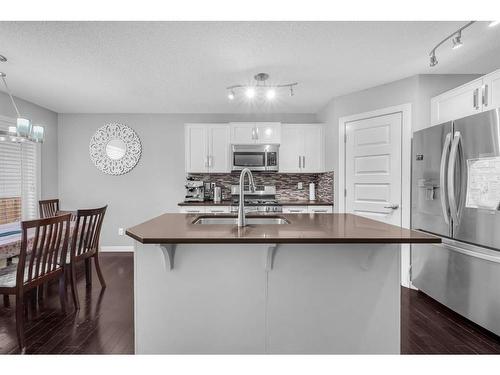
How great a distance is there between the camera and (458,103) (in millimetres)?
2555

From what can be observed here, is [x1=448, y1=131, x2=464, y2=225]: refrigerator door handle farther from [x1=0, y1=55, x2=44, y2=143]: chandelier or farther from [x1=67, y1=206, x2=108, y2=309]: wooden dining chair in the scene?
[x1=0, y1=55, x2=44, y2=143]: chandelier

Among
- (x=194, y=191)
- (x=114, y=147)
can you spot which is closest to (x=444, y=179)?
(x=194, y=191)

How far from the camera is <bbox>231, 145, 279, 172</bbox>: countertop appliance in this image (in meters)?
4.22

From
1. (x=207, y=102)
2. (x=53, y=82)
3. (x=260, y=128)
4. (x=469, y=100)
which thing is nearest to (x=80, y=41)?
(x=53, y=82)

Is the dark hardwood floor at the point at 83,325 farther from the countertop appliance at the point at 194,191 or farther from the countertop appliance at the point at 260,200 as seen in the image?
the countertop appliance at the point at 260,200

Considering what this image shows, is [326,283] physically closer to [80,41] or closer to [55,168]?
[80,41]

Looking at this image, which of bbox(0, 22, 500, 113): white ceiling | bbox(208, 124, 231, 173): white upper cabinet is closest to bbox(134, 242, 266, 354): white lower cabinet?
bbox(0, 22, 500, 113): white ceiling

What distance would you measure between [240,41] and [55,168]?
4034 mm

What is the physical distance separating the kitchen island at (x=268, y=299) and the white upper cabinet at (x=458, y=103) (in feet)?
5.44

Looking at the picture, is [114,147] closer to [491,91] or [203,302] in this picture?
[203,302]

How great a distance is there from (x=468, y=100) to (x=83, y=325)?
386cm

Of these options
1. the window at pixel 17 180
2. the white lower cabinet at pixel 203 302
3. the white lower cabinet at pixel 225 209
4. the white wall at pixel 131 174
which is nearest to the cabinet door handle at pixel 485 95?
the white lower cabinet at pixel 225 209

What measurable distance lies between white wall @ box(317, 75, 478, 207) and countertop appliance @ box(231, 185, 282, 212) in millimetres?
939

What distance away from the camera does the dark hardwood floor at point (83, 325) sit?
1917mm
